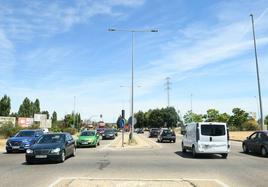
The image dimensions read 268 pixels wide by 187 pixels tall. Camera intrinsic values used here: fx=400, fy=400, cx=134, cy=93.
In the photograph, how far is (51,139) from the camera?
66.1 ft

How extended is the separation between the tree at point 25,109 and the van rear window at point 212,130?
3728 inches

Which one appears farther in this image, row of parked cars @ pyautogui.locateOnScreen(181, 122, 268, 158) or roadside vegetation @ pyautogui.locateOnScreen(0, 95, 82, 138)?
roadside vegetation @ pyautogui.locateOnScreen(0, 95, 82, 138)

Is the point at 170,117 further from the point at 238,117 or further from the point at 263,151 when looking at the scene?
the point at 263,151

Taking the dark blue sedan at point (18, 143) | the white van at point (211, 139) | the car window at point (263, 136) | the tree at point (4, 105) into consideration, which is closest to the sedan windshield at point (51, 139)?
the white van at point (211, 139)

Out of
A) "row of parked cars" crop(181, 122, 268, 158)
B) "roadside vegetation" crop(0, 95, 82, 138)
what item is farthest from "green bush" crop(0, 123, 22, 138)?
"row of parked cars" crop(181, 122, 268, 158)

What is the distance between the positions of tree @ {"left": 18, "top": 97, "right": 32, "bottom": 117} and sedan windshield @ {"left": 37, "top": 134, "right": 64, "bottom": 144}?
93.4m

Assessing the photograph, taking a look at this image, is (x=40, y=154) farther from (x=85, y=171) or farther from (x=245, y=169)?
(x=245, y=169)

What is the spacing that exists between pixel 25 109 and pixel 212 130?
314 ft

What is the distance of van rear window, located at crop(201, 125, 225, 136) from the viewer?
21.8 meters

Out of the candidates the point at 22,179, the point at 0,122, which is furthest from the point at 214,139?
the point at 0,122

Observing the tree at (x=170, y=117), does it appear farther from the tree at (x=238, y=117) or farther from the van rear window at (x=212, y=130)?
the van rear window at (x=212, y=130)

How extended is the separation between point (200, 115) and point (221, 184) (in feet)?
377

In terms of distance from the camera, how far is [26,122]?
77375mm

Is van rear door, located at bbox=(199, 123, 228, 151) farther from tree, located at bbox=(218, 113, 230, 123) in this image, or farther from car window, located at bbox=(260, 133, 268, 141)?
tree, located at bbox=(218, 113, 230, 123)
